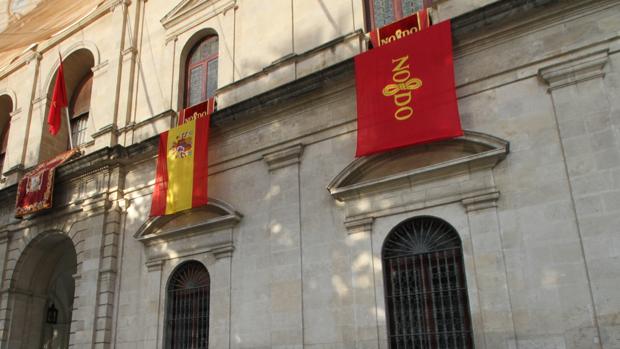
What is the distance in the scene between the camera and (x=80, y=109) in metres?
17.7

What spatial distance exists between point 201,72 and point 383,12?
5067mm

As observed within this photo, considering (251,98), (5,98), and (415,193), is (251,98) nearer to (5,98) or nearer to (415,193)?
(415,193)

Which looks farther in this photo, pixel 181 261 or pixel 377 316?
pixel 181 261

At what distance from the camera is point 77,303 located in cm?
1330

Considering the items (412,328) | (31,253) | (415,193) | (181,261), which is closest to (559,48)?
(415,193)

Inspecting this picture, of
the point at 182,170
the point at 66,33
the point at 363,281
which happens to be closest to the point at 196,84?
the point at 182,170

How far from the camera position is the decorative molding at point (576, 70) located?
8.64 metres

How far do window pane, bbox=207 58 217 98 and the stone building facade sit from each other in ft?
0.21

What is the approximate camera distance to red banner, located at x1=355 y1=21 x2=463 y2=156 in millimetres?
9547

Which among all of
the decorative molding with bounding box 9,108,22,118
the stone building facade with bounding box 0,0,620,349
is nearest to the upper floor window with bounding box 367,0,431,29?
the stone building facade with bounding box 0,0,620,349

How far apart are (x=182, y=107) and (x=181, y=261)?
4082 mm

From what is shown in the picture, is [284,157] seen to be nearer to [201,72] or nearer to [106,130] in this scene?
[201,72]

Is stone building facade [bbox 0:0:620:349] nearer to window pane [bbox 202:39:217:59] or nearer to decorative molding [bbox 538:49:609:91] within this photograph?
decorative molding [bbox 538:49:609:91]

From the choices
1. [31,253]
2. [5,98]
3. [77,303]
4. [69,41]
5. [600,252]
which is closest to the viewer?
[600,252]
